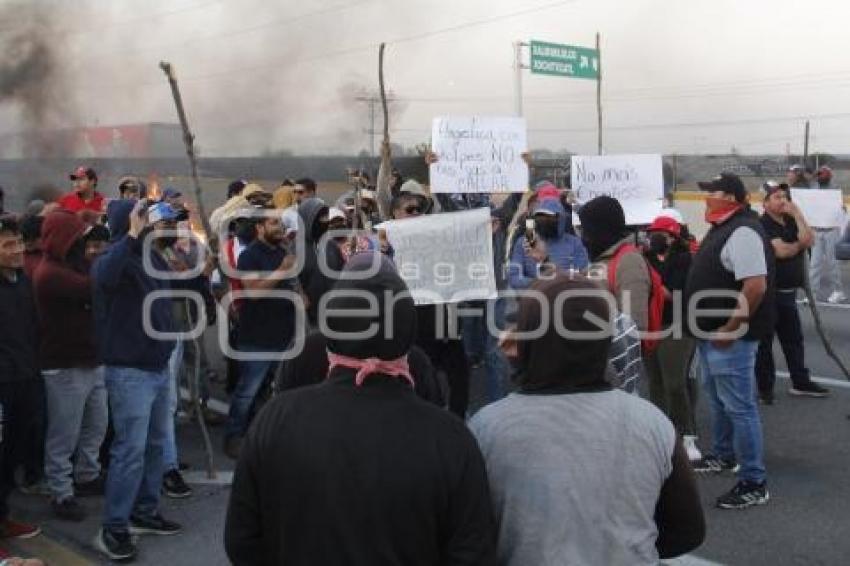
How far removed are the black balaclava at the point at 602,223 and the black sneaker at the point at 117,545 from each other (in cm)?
272

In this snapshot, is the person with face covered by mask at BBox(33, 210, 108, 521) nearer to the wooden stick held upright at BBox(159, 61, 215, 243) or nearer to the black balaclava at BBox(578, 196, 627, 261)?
the wooden stick held upright at BBox(159, 61, 215, 243)

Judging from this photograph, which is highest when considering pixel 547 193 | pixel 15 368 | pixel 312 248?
pixel 547 193

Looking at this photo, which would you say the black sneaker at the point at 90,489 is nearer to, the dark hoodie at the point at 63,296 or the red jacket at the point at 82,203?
the dark hoodie at the point at 63,296

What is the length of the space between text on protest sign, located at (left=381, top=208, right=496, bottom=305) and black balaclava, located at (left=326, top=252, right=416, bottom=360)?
329cm

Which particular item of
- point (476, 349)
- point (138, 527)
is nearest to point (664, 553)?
point (138, 527)

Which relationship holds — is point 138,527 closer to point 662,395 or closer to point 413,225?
point 413,225

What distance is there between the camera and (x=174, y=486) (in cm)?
508

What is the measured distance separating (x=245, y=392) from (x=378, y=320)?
385 cm

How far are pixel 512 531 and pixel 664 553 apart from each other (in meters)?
0.40

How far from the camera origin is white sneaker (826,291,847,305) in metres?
12.1

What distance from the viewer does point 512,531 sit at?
2025mm

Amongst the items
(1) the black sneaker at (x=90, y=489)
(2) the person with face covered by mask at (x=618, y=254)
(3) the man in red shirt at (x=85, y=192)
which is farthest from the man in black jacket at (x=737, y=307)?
(3) the man in red shirt at (x=85, y=192)

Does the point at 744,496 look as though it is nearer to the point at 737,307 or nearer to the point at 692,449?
the point at 692,449

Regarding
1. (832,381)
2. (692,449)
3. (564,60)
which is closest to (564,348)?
(692,449)
